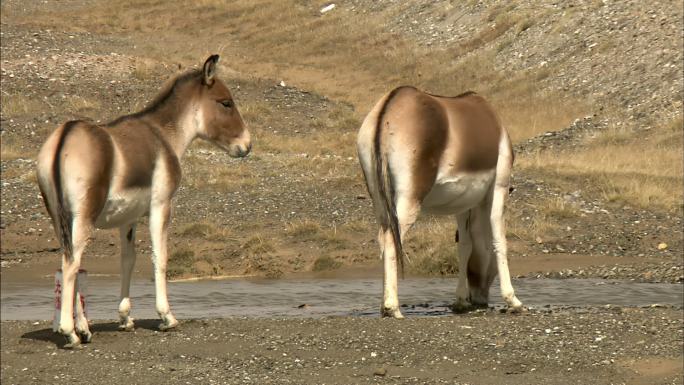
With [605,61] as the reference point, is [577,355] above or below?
below

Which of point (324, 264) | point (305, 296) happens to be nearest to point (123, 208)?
point (305, 296)

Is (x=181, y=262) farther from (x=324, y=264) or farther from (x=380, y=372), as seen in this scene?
(x=380, y=372)

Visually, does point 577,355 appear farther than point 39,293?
No

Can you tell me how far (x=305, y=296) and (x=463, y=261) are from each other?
2774 millimetres

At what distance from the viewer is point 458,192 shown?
1341cm

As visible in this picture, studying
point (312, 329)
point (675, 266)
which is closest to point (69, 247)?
point (312, 329)

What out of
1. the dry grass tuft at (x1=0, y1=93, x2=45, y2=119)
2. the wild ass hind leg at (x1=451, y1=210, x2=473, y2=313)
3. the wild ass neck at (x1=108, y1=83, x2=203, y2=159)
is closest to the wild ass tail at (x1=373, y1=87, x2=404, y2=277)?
the wild ass hind leg at (x1=451, y1=210, x2=473, y2=313)

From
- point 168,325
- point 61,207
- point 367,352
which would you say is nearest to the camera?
point 367,352

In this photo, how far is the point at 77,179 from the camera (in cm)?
1134

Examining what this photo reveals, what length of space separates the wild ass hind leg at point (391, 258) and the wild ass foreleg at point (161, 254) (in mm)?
2072

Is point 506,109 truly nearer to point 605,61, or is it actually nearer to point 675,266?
point 605,61

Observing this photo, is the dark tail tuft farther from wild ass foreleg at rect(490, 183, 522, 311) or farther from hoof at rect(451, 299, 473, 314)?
wild ass foreleg at rect(490, 183, 522, 311)

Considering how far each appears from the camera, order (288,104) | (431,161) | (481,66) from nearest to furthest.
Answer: (431,161) → (288,104) → (481,66)

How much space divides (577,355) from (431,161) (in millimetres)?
2750
